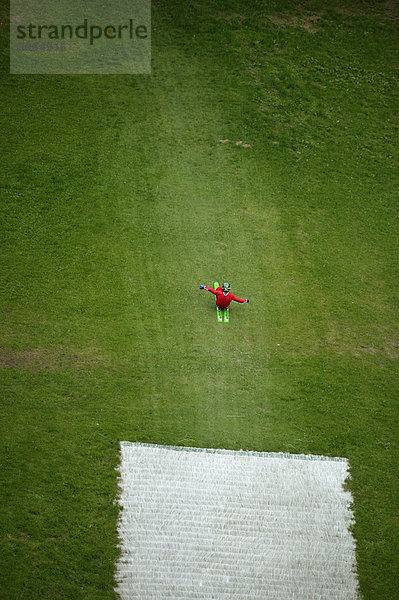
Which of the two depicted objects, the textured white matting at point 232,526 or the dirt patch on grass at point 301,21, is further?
the dirt patch on grass at point 301,21

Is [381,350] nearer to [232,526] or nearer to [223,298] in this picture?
[223,298]

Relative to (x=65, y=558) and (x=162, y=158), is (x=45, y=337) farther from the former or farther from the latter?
(x=162, y=158)

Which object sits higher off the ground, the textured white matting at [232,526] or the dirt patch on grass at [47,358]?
the dirt patch on grass at [47,358]

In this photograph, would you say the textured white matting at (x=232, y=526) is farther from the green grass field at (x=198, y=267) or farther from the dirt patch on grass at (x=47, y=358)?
the dirt patch on grass at (x=47, y=358)

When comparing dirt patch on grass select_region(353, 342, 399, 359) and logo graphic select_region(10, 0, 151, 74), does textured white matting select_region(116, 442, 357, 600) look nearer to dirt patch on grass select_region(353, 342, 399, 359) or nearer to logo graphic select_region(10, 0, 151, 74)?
dirt patch on grass select_region(353, 342, 399, 359)

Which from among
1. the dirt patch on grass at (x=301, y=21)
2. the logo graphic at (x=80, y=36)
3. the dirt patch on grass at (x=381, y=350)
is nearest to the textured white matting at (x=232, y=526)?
the dirt patch on grass at (x=381, y=350)

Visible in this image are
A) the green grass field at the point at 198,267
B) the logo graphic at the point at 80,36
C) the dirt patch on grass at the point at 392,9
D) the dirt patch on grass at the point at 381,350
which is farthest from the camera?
the dirt patch on grass at the point at 392,9
